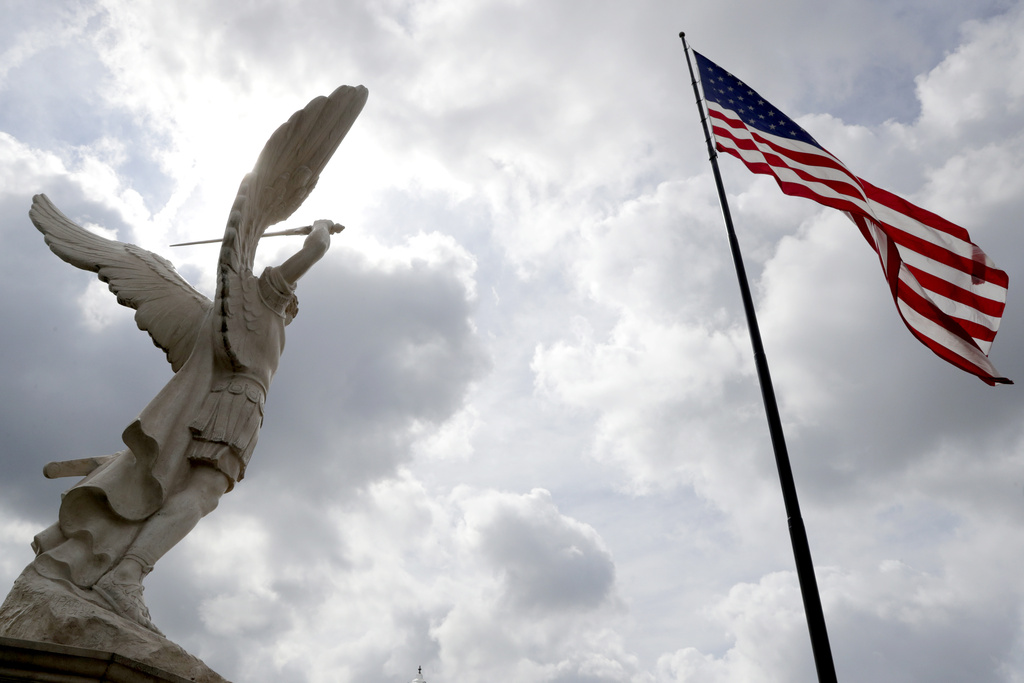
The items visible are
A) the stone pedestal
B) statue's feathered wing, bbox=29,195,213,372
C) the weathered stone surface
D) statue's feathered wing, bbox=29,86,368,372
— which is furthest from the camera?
statue's feathered wing, bbox=29,195,213,372

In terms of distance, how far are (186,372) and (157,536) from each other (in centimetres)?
158

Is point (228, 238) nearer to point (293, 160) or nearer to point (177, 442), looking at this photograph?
point (293, 160)

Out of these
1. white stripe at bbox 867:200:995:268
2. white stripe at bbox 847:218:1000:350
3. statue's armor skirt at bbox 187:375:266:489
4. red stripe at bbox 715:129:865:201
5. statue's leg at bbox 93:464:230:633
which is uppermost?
red stripe at bbox 715:129:865:201

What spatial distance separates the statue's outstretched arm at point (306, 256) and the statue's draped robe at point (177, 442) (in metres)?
0.13

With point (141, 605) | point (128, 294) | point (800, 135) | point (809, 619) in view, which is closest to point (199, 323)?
point (128, 294)

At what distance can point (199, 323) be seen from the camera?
779 cm

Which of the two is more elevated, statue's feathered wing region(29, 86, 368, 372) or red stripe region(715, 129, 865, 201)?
red stripe region(715, 129, 865, 201)

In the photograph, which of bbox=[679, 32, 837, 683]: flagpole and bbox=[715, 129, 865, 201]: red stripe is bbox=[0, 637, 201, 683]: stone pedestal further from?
bbox=[715, 129, 865, 201]: red stripe

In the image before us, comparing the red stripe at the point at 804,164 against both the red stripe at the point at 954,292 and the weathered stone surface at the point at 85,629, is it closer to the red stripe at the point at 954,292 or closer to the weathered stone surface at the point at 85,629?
the red stripe at the point at 954,292

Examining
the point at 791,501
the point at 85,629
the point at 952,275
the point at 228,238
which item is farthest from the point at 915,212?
the point at 85,629

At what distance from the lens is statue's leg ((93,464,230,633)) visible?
5738 mm

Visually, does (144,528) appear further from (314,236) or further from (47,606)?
(314,236)

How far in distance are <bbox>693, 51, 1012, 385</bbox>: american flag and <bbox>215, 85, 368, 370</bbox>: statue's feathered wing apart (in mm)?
4728

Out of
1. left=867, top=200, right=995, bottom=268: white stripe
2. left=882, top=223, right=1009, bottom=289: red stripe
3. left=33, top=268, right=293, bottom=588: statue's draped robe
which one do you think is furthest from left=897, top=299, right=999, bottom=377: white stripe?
left=33, top=268, right=293, bottom=588: statue's draped robe
